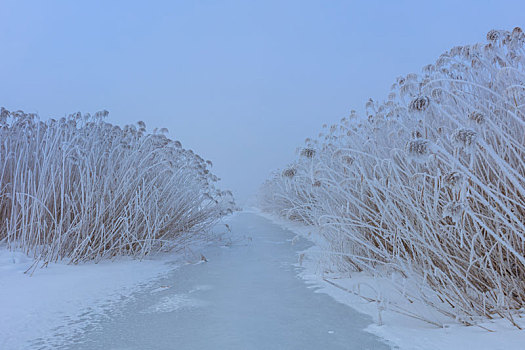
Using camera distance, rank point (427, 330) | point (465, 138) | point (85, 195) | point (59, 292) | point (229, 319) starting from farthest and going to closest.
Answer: point (85, 195) → point (59, 292) → point (229, 319) → point (427, 330) → point (465, 138)

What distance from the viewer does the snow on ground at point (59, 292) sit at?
4.66ft

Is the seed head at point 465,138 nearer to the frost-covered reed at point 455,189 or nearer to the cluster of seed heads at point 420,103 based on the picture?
the frost-covered reed at point 455,189

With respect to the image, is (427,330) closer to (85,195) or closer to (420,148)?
(420,148)

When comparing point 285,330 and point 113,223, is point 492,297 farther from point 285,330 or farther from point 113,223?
point 113,223

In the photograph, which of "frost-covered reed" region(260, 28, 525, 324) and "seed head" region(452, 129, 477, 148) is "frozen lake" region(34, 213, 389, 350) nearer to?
"frost-covered reed" region(260, 28, 525, 324)

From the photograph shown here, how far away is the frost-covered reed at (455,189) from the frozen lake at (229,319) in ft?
1.02

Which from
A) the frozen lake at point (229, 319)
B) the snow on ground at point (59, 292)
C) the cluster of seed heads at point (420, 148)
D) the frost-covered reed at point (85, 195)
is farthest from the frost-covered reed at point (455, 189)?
the frost-covered reed at point (85, 195)

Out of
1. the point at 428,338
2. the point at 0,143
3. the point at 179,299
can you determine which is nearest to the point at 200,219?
the point at 0,143

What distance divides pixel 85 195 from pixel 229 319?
1885 millimetres

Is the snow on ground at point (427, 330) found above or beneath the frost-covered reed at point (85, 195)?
beneath

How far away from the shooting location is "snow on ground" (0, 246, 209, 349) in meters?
1.42

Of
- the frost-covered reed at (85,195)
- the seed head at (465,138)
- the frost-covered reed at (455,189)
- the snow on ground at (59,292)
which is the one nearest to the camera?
the seed head at (465,138)

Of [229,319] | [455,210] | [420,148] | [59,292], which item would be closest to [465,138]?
[420,148]

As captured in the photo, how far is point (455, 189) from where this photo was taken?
116 centimetres
